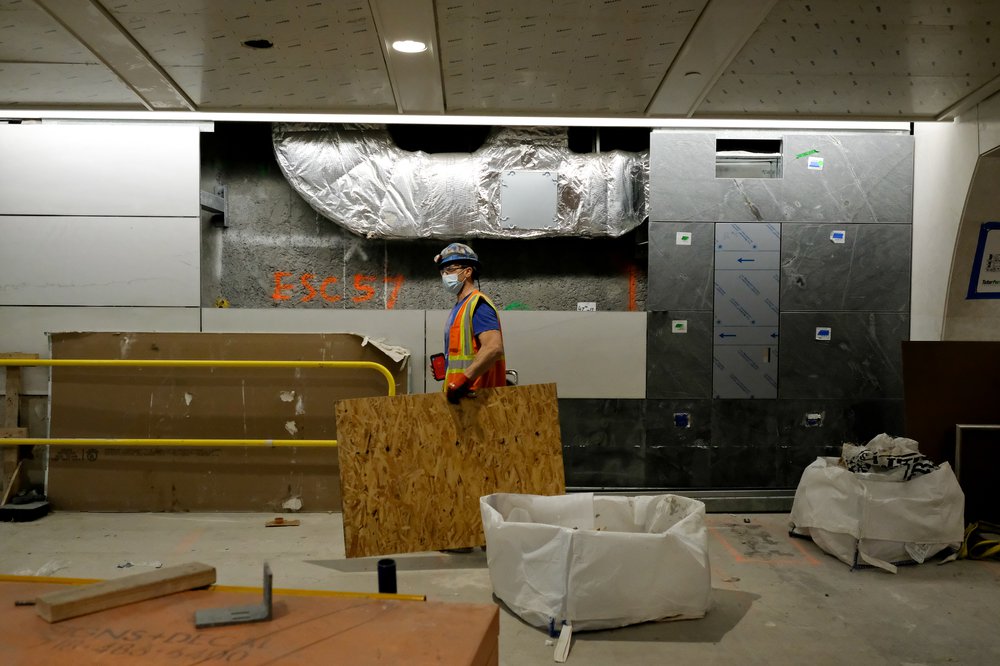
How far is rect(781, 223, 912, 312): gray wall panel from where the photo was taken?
4992 millimetres

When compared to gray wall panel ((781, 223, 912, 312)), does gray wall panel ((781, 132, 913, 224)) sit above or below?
above

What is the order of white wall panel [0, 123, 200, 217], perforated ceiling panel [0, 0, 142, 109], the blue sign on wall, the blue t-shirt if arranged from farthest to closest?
white wall panel [0, 123, 200, 217] → the blue sign on wall → the blue t-shirt → perforated ceiling panel [0, 0, 142, 109]

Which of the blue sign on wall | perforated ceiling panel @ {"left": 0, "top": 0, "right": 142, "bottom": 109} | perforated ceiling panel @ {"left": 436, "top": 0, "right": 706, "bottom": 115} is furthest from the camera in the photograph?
the blue sign on wall

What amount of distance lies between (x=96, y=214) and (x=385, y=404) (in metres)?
2.65

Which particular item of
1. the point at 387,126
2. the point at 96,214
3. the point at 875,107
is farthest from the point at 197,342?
the point at 875,107

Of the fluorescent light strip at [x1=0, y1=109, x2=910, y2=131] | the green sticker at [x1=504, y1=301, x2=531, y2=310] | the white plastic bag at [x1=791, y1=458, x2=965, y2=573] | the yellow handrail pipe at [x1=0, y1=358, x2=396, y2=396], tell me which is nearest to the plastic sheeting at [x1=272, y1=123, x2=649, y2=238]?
the fluorescent light strip at [x1=0, y1=109, x2=910, y2=131]

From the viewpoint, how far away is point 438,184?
4.96 m

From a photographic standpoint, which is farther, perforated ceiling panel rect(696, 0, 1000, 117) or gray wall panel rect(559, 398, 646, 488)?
gray wall panel rect(559, 398, 646, 488)

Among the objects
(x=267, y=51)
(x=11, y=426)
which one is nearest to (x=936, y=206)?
(x=267, y=51)

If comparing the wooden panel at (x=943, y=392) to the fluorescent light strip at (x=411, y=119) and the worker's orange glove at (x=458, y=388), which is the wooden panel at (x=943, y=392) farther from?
the worker's orange glove at (x=458, y=388)

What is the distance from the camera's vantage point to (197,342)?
4633mm

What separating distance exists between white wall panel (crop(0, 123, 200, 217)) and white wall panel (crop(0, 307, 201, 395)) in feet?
2.09

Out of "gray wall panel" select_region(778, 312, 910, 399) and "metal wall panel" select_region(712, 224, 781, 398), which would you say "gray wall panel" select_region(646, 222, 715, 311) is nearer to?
"metal wall panel" select_region(712, 224, 781, 398)

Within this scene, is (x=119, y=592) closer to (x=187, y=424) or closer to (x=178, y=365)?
(x=178, y=365)
